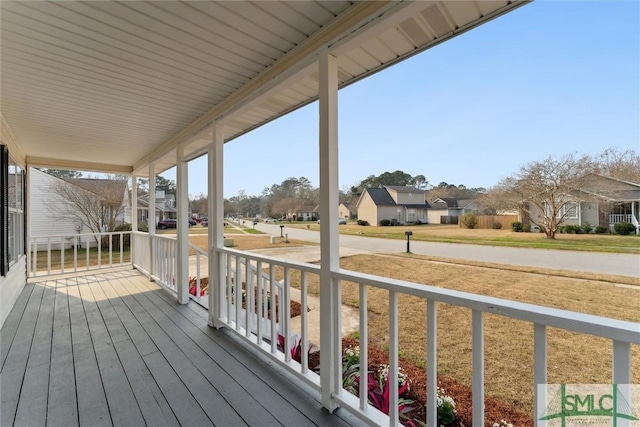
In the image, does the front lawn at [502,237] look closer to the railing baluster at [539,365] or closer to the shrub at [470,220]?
the shrub at [470,220]

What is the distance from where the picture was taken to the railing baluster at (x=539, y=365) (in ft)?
3.57

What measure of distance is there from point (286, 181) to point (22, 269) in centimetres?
505

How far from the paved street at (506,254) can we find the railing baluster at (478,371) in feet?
1.92

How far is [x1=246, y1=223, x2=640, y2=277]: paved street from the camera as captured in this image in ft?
4.12

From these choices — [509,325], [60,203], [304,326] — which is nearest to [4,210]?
[304,326]

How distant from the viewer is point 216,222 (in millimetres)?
3230

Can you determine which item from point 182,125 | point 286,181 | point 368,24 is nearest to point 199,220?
point 182,125

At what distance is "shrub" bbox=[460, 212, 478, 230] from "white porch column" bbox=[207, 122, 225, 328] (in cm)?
239

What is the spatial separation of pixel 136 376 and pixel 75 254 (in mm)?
5037

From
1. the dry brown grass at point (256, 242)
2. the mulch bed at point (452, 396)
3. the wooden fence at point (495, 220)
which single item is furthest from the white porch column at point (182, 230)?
the wooden fence at point (495, 220)

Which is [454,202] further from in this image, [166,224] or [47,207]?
[47,207]

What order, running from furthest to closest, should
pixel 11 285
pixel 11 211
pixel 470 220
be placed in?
1. pixel 11 211
2. pixel 11 285
3. pixel 470 220

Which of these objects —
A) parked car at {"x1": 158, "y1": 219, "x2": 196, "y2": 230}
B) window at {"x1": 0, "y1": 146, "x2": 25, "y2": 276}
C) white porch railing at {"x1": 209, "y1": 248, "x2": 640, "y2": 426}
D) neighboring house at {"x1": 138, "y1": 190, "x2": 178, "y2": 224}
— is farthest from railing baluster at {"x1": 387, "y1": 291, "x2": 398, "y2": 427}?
neighboring house at {"x1": 138, "y1": 190, "x2": 178, "y2": 224}

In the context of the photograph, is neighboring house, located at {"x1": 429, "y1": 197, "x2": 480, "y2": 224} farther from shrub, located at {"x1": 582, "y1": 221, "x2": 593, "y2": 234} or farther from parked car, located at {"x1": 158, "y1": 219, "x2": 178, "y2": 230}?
parked car, located at {"x1": 158, "y1": 219, "x2": 178, "y2": 230}
